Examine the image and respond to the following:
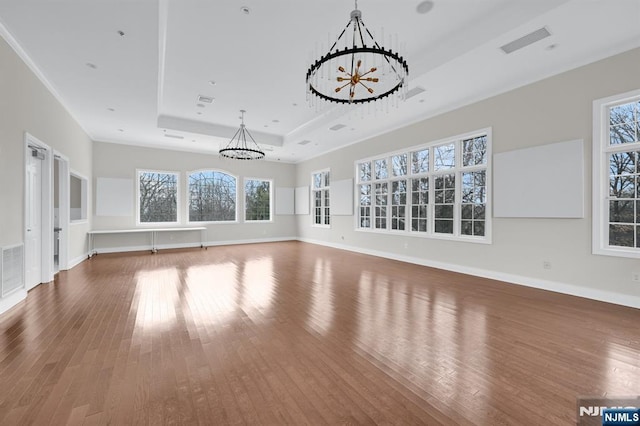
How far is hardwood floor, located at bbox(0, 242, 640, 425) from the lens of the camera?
1.78 meters

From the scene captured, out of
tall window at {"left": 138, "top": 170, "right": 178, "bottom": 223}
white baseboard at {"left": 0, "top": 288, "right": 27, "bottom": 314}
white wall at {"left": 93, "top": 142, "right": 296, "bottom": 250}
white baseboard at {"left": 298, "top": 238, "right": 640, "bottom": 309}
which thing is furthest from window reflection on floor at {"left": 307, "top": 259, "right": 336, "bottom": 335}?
tall window at {"left": 138, "top": 170, "right": 178, "bottom": 223}

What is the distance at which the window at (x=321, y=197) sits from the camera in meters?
10.3

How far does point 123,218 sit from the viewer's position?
340 inches

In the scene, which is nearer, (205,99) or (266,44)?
(266,44)

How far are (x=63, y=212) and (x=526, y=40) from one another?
28.2 feet

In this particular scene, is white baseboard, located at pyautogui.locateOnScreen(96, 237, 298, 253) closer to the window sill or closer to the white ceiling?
the white ceiling

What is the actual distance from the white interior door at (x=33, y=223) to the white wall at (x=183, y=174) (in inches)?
156

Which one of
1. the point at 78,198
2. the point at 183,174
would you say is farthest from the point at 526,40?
the point at 78,198

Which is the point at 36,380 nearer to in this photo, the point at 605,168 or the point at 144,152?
the point at 605,168

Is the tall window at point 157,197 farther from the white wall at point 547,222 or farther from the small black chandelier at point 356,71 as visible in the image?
the white wall at point 547,222

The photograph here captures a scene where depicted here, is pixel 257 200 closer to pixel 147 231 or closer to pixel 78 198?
pixel 147 231

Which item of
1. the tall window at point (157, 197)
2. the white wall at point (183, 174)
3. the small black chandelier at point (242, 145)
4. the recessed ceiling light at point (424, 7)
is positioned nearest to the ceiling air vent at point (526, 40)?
the recessed ceiling light at point (424, 7)

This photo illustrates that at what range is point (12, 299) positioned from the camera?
3.60 meters

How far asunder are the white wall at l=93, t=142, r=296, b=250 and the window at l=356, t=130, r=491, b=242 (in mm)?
4571
